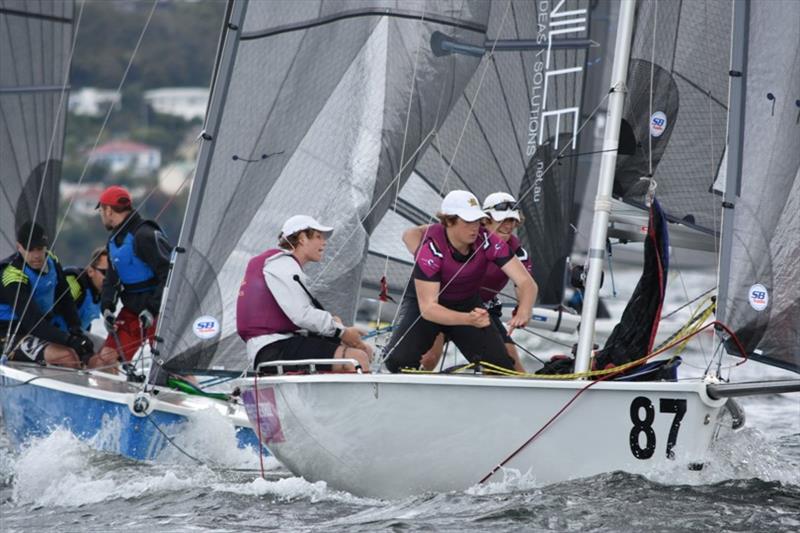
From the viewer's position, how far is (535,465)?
5.30m

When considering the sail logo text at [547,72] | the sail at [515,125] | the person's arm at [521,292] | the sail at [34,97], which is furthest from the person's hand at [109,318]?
the person's arm at [521,292]

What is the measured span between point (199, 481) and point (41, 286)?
2072 mm

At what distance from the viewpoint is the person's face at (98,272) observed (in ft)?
27.7

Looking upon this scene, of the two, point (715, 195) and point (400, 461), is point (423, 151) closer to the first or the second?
point (715, 195)

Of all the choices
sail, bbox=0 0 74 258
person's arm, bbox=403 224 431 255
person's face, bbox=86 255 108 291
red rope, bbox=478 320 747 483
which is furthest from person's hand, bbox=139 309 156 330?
red rope, bbox=478 320 747 483

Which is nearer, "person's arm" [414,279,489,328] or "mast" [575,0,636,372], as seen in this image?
"mast" [575,0,636,372]

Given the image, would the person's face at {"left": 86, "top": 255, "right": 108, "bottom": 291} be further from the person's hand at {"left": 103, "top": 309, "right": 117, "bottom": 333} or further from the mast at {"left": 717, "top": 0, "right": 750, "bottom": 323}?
the mast at {"left": 717, "top": 0, "right": 750, "bottom": 323}

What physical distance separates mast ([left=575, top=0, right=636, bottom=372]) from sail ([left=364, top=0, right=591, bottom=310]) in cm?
201

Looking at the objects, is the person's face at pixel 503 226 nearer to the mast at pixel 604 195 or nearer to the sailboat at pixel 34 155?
the mast at pixel 604 195

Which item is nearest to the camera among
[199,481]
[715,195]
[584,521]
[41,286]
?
[584,521]

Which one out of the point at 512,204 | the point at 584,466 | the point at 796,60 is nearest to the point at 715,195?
the point at 512,204

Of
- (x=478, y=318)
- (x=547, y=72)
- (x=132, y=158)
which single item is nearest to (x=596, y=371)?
(x=478, y=318)

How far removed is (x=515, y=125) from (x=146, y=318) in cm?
216

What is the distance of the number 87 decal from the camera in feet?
16.9
